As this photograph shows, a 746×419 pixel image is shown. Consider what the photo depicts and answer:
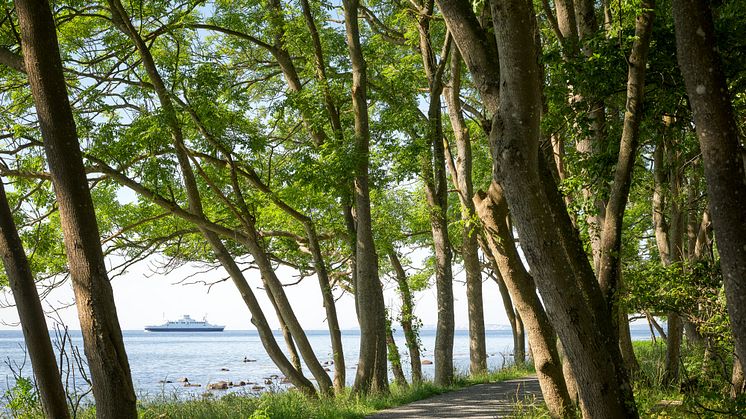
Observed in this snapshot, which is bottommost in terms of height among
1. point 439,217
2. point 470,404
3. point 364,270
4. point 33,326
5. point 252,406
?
point 470,404

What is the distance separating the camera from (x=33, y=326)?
765 centimetres

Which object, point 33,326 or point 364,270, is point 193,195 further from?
point 33,326

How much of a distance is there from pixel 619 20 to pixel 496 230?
2669 millimetres

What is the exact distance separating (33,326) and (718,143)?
269 inches

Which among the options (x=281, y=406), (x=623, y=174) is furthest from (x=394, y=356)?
(x=623, y=174)

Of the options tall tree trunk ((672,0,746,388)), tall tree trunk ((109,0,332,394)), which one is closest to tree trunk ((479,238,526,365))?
tall tree trunk ((109,0,332,394))

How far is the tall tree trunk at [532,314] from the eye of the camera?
26.8 feet

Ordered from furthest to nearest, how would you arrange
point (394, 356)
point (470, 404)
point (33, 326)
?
1. point (394, 356)
2. point (470, 404)
3. point (33, 326)

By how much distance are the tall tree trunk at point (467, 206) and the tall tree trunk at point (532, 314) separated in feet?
19.5

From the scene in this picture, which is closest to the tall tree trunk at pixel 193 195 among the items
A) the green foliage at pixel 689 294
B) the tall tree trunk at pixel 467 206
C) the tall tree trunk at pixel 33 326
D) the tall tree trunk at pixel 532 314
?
the tall tree trunk at pixel 467 206

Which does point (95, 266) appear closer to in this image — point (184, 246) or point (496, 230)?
point (496, 230)

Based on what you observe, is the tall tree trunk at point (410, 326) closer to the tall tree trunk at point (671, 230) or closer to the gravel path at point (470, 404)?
the gravel path at point (470, 404)

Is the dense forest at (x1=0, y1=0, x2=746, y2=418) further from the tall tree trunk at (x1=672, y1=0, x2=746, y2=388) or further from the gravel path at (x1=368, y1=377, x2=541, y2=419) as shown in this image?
the gravel path at (x1=368, y1=377, x2=541, y2=419)

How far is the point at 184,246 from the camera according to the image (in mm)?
20156
